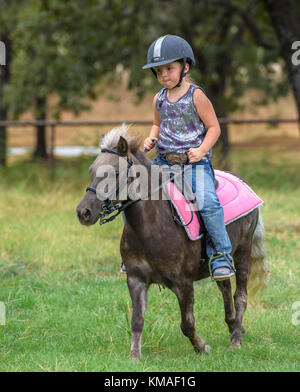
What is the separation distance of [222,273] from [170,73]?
174 centimetres

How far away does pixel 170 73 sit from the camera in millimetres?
4934

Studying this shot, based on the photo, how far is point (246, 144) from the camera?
32.4 metres

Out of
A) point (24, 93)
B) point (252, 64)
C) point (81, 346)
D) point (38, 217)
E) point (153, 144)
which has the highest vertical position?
point (252, 64)

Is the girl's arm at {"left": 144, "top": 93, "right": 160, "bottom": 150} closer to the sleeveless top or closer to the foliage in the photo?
the sleeveless top

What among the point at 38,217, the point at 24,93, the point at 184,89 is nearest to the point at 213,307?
the point at 184,89

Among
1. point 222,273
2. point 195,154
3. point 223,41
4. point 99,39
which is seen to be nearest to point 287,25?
point 99,39

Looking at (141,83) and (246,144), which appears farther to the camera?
(246,144)

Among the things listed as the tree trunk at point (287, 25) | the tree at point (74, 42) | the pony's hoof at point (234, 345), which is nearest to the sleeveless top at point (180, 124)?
the pony's hoof at point (234, 345)

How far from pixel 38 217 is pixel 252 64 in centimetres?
1500

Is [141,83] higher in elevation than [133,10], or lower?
lower

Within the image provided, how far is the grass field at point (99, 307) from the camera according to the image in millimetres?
5180

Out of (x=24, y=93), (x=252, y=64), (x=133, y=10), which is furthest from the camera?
(x=252, y=64)

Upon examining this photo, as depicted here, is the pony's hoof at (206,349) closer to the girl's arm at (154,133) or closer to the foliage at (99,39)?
the girl's arm at (154,133)

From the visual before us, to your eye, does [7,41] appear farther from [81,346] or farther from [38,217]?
[81,346]
